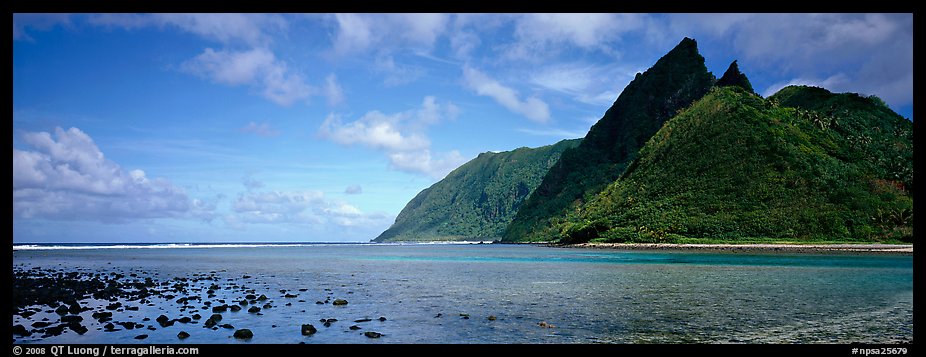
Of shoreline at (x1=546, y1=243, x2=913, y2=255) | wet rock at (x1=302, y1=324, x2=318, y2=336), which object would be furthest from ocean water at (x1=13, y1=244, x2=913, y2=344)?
shoreline at (x1=546, y1=243, x2=913, y2=255)

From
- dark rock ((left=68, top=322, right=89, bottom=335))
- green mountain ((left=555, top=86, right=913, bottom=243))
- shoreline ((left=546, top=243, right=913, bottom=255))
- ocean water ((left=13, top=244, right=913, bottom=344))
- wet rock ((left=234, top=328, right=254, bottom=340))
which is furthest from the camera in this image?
green mountain ((left=555, top=86, right=913, bottom=243))

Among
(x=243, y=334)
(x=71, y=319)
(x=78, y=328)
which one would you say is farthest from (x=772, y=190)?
(x=78, y=328)

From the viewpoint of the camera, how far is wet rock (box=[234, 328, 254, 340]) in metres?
25.1

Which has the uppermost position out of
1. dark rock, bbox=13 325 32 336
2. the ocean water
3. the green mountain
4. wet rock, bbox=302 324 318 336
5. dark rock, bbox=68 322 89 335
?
the green mountain

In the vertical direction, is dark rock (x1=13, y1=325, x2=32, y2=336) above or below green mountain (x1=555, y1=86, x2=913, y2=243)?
below

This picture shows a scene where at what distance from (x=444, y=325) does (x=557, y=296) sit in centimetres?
1642

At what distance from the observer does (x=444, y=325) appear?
95.7 feet

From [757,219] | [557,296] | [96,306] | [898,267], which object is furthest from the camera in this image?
[757,219]

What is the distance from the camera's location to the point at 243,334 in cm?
2525

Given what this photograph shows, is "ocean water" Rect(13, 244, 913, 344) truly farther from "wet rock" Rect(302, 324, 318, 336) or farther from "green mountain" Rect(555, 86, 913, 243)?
"green mountain" Rect(555, 86, 913, 243)

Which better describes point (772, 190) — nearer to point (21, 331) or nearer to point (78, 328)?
point (78, 328)

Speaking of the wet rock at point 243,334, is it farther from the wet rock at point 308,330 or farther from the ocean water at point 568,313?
the wet rock at point 308,330
